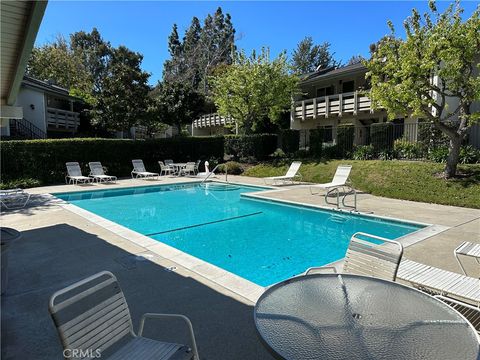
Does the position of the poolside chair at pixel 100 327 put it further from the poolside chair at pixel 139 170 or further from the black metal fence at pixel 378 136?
the black metal fence at pixel 378 136

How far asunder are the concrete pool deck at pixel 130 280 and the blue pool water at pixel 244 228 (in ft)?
4.34

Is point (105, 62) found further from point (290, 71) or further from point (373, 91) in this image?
point (373, 91)

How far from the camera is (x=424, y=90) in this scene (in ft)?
38.7

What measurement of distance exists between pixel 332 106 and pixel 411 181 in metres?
11.2

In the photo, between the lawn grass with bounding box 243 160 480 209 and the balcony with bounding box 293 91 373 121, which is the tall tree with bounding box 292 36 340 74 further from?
the lawn grass with bounding box 243 160 480 209

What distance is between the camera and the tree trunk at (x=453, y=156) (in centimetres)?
1167

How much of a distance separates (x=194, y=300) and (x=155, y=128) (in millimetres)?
30388

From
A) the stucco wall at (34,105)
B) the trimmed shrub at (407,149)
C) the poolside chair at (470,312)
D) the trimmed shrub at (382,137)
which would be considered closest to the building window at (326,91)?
the trimmed shrub at (382,137)

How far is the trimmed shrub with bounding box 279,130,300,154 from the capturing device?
2108cm

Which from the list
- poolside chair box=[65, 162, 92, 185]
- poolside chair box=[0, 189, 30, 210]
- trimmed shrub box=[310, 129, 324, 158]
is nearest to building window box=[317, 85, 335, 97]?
trimmed shrub box=[310, 129, 324, 158]

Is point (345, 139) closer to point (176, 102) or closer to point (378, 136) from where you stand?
point (378, 136)

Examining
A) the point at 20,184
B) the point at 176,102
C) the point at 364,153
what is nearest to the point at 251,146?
the point at 364,153

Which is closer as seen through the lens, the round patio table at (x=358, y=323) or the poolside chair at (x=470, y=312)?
the round patio table at (x=358, y=323)

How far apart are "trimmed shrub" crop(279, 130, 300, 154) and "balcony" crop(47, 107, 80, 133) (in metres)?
17.5
